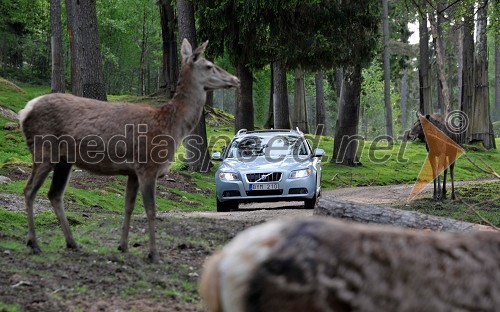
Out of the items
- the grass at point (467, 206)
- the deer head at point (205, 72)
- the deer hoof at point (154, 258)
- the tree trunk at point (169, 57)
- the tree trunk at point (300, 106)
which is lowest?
the grass at point (467, 206)

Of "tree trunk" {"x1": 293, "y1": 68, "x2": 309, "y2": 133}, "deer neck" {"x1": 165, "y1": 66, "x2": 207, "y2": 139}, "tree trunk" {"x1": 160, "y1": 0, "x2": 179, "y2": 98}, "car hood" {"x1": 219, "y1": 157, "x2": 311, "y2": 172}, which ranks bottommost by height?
"car hood" {"x1": 219, "y1": 157, "x2": 311, "y2": 172}

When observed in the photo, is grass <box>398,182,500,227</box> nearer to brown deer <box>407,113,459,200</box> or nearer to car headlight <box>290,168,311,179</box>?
brown deer <box>407,113,459,200</box>

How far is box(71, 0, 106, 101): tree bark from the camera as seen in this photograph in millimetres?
18938

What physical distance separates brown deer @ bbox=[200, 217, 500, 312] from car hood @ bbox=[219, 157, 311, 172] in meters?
12.8

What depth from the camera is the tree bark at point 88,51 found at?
18.9m

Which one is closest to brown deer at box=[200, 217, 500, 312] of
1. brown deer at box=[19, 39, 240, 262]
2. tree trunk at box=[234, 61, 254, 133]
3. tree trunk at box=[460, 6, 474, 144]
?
brown deer at box=[19, 39, 240, 262]

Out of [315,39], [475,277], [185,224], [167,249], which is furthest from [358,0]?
[475,277]

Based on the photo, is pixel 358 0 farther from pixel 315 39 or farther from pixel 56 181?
pixel 56 181

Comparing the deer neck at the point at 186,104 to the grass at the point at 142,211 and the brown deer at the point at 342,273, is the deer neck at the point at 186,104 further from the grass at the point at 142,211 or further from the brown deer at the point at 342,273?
the brown deer at the point at 342,273

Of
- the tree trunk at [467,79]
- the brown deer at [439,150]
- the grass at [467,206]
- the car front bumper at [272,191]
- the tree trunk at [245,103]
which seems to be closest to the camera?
the grass at [467,206]

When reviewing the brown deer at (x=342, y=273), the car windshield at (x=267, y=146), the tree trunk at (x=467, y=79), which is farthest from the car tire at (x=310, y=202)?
the tree trunk at (x=467, y=79)

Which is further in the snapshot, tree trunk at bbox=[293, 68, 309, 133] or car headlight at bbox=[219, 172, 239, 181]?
tree trunk at bbox=[293, 68, 309, 133]

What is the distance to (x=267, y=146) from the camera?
1742cm

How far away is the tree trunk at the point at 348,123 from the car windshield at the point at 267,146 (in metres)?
14.0
